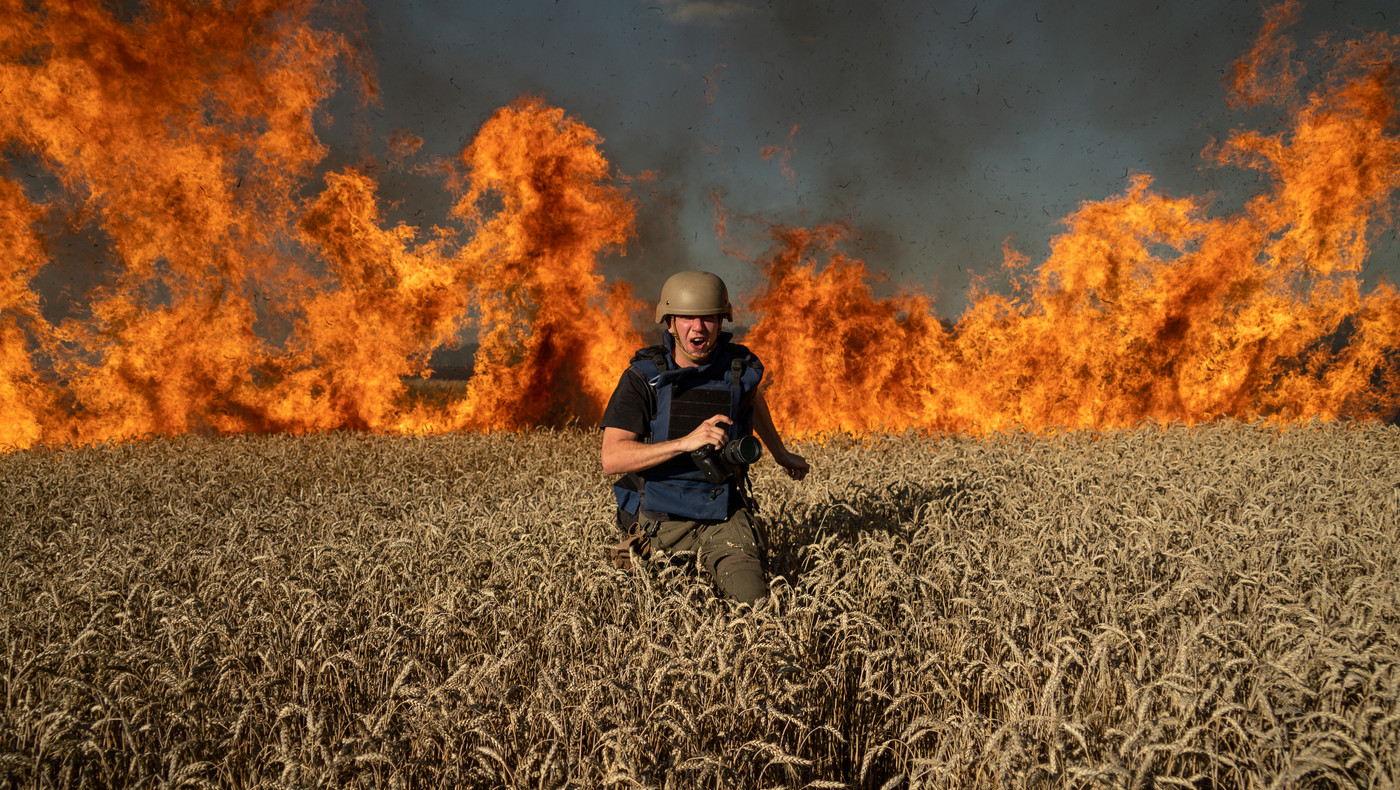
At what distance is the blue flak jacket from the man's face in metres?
0.10

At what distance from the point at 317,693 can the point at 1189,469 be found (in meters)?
8.37

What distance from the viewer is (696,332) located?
12.9ft

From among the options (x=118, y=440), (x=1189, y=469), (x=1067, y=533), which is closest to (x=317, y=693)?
(x=1067, y=533)

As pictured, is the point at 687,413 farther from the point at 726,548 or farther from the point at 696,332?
the point at 726,548

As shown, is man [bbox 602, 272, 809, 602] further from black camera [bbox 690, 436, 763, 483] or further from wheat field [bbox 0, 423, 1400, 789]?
wheat field [bbox 0, 423, 1400, 789]

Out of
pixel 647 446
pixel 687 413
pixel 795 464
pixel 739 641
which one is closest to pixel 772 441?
pixel 795 464

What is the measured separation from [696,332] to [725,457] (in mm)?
759

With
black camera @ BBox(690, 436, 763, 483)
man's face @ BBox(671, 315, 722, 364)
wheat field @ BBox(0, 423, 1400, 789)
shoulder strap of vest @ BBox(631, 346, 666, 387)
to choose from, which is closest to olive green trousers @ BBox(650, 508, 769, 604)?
wheat field @ BBox(0, 423, 1400, 789)

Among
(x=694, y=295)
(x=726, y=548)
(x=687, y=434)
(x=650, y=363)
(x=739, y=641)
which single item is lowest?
(x=739, y=641)

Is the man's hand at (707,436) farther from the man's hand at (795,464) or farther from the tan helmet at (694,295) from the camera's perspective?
the man's hand at (795,464)

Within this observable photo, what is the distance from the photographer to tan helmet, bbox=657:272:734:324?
12.6ft

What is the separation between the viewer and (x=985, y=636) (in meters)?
3.52

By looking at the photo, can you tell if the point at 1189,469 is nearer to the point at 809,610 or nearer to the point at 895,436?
the point at 895,436

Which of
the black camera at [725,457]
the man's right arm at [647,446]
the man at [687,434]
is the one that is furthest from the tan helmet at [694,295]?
the black camera at [725,457]
